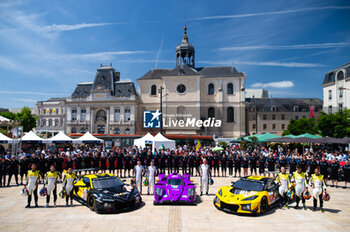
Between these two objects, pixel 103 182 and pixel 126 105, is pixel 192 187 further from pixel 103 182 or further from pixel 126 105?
pixel 126 105

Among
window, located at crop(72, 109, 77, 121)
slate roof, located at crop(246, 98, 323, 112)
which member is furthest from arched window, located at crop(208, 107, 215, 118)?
window, located at crop(72, 109, 77, 121)

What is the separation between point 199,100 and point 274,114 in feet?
83.8

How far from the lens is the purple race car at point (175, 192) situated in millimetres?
10594

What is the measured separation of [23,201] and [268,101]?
6849 cm

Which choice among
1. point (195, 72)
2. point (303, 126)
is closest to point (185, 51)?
point (195, 72)

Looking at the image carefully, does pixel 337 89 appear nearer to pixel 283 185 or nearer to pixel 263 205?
pixel 283 185

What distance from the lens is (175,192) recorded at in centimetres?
1072

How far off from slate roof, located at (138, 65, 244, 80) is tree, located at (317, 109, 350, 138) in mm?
23654

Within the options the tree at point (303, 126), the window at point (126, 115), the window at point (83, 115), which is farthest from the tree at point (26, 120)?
→ the tree at point (303, 126)

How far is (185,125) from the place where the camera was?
53281mm

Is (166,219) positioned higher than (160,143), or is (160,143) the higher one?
(160,143)

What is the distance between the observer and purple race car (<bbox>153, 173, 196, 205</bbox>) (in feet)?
34.8

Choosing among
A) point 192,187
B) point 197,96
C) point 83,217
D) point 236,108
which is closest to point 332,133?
point 236,108

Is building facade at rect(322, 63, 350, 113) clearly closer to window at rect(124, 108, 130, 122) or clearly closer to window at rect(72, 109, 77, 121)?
window at rect(124, 108, 130, 122)
